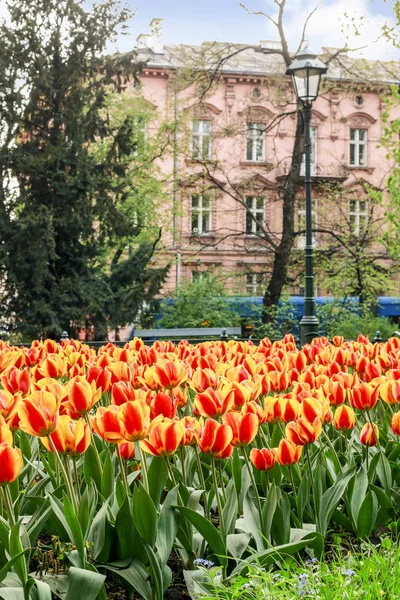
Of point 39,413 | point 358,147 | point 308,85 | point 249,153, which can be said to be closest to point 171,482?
point 39,413

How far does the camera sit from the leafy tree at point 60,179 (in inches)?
762

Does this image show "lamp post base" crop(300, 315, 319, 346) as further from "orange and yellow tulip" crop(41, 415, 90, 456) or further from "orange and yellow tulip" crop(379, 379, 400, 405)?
"orange and yellow tulip" crop(41, 415, 90, 456)

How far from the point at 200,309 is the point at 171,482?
840 inches

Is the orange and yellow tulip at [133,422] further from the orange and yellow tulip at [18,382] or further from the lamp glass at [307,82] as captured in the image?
the lamp glass at [307,82]

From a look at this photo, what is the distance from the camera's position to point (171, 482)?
3021 mm

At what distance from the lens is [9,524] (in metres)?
2.50

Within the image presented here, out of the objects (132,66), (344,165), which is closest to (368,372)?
(132,66)

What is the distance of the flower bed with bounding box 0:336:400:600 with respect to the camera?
2.45 metres

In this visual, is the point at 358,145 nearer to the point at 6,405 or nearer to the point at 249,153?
the point at 249,153

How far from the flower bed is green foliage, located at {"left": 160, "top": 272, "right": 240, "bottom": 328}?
65.9 feet

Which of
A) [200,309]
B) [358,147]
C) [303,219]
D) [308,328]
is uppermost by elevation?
[358,147]

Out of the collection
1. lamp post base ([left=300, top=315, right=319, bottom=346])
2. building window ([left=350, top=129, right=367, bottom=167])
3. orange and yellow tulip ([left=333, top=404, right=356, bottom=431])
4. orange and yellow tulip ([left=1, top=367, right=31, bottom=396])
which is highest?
building window ([left=350, top=129, right=367, bottom=167])

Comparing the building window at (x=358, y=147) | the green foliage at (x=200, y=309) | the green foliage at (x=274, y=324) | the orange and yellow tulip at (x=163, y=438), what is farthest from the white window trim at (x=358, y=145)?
the orange and yellow tulip at (x=163, y=438)

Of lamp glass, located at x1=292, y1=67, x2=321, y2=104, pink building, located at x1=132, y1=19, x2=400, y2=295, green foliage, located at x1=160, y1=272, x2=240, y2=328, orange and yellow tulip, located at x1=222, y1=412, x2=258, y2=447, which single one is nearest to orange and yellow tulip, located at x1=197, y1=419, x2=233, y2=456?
orange and yellow tulip, located at x1=222, y1=412, x2=258, y2=447
